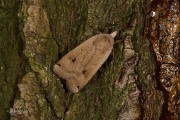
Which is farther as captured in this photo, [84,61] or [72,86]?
[84,61]

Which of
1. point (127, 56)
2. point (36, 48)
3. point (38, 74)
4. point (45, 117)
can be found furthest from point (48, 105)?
point (127, 56)

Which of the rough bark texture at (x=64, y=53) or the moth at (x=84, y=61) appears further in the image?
the moth at (x=84, y=61)

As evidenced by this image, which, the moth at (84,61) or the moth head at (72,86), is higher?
the moth at (84,61)

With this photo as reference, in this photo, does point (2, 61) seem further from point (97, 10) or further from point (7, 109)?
point (97, 10)

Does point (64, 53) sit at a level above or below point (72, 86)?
above
